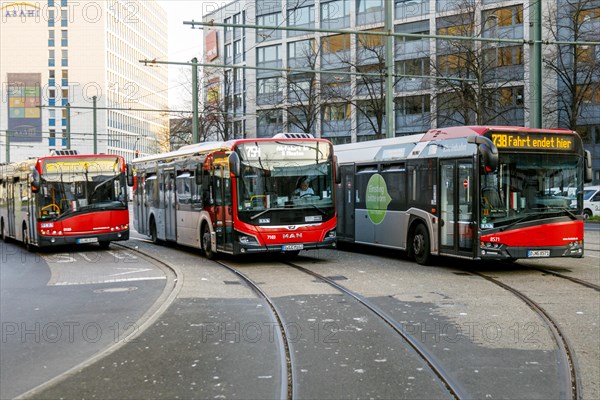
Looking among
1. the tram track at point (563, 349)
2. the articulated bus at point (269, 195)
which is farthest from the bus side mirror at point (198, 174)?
the tram track at point (563, 349)

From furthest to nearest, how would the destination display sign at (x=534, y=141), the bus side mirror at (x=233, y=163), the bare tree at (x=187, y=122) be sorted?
the bare tree at (x=187, y=122) → the bus side mirror at (x=233, y=163) → the destination display sign at (x=534, y=141)

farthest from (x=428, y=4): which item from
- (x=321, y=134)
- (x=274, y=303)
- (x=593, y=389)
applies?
(x=593, y=389)

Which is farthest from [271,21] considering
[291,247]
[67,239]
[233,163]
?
[291,247]

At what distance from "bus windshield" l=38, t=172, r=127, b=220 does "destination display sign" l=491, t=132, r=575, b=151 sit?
11478 millimetres

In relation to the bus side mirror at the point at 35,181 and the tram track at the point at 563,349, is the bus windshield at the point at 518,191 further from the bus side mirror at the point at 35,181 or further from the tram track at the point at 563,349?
the bus side mirror at the point at 35,181

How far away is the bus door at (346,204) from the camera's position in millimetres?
20641

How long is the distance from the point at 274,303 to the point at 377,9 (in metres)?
53.5

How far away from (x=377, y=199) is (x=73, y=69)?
324ft

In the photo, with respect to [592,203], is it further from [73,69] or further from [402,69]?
[73,69]

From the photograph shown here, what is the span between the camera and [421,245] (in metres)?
17.0

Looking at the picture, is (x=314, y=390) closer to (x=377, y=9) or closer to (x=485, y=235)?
(x=485, y=235)

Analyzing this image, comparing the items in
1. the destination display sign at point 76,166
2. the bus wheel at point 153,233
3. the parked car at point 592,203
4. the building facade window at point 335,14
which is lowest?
the bus wheel at point 153,233

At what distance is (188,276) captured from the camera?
1520 cm

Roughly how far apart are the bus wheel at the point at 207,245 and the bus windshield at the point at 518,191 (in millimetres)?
6594
